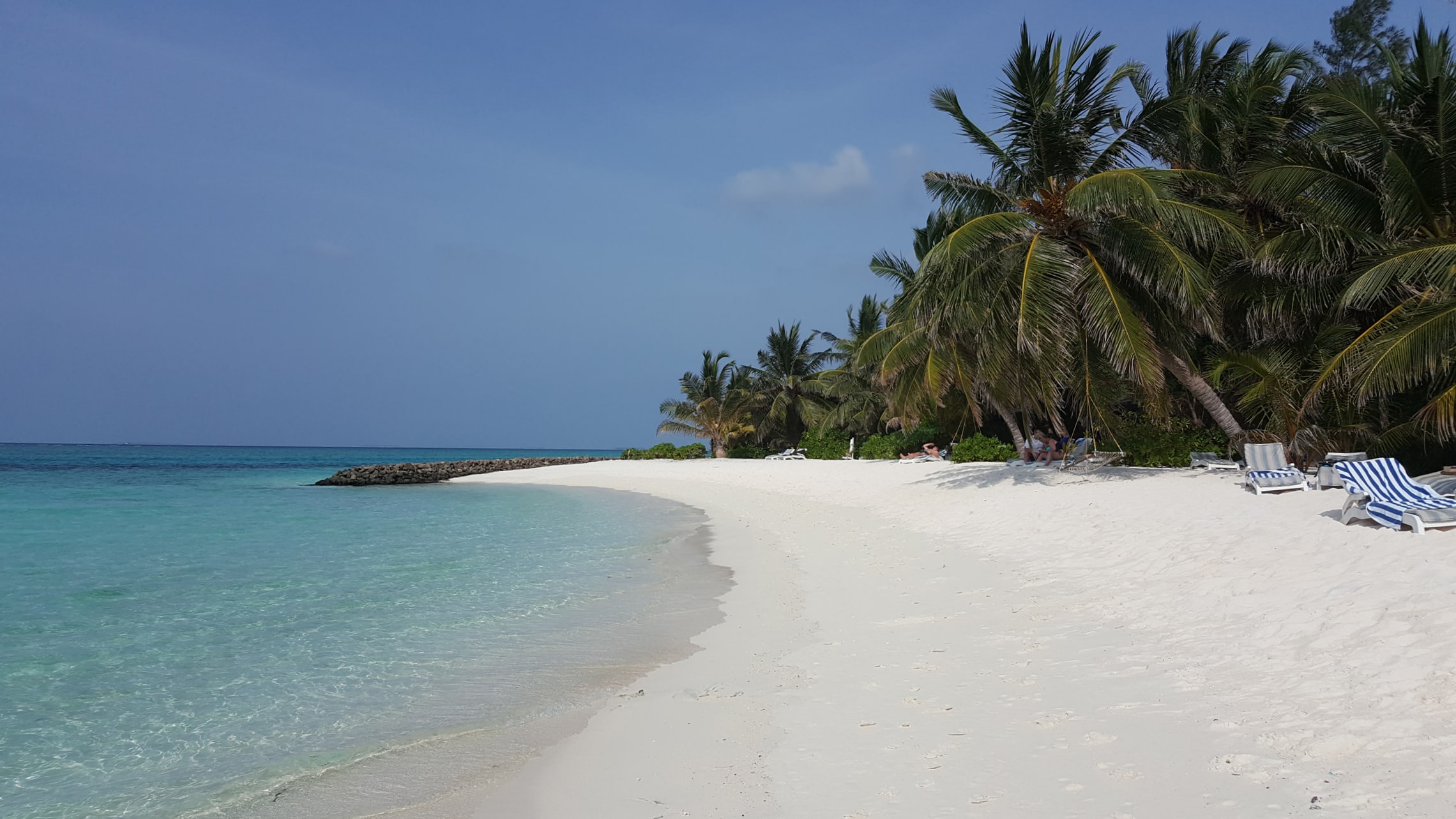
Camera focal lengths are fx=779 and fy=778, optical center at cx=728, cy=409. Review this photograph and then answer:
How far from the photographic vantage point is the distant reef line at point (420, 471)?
132 feet

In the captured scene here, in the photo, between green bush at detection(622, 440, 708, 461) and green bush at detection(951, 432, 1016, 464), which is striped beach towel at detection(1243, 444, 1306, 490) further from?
green bush at detection(622, 440, 708, 461)

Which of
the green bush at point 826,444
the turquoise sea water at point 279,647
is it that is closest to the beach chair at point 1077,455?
the turquoise sea water at point 279,647

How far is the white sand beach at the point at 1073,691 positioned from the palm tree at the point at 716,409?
3381 centimetres

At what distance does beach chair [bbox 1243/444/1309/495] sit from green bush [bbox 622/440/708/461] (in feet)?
111

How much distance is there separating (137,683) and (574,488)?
84.4 feet

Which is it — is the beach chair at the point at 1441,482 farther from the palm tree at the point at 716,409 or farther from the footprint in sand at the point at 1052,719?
the palm tree at the point at 716,409

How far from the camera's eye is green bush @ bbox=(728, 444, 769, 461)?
41875 millimetres

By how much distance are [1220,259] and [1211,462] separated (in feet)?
12.2

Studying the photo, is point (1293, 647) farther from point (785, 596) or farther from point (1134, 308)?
point (1134, 308)

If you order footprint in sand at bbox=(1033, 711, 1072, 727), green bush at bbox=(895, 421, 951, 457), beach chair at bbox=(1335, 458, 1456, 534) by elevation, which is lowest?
footprint in sand at bbox=(1033, 711, 1072, 727)

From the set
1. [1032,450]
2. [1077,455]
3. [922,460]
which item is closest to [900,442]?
[922,460]

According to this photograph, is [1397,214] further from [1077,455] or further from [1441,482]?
[1077,455]

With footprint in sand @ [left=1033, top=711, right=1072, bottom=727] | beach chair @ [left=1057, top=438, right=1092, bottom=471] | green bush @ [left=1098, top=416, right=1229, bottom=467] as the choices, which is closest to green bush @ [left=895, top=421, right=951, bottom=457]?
beach chair @ [left=1057, top=438, right=1092, bottom=471]

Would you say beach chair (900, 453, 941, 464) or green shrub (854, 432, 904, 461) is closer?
beach chair (900, 453, 941, 464)
